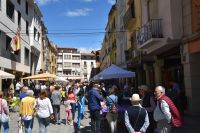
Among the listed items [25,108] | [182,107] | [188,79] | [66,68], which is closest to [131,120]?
[25,108]

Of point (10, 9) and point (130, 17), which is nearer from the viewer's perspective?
point (130, 17)

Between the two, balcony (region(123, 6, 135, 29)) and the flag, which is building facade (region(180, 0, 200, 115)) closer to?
A: balcony (region(123, 6, 135, 29))

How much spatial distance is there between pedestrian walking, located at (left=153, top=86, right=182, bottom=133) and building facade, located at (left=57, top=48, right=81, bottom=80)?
369 ft

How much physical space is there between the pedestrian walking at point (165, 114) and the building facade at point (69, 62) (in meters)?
112

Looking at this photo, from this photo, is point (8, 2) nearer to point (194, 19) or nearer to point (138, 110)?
point (194, 19)

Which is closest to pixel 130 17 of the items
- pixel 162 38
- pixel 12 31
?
pixel 12 31

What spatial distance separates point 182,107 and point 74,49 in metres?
109

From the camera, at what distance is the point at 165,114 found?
7.52 m

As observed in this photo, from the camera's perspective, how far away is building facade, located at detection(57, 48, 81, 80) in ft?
398

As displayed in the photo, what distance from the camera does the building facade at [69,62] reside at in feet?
398

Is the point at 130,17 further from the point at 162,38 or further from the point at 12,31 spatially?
the point at 162,38

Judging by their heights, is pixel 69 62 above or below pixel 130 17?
above

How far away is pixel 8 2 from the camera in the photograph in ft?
104

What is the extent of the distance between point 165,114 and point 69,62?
115104 millimetres
